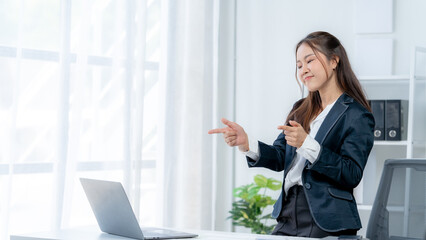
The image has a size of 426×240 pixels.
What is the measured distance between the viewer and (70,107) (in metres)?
2.89

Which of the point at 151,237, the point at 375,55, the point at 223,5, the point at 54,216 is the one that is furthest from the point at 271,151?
the point at 223,5

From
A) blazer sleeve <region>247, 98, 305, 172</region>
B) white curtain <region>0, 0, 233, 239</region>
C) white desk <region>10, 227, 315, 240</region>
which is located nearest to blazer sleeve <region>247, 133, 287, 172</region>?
blazer sleeve <region>247, 98, 305, 172</region>

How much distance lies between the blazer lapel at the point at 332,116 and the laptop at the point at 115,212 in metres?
0.58

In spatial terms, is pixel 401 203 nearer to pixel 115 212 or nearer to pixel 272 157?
pixel 272 157

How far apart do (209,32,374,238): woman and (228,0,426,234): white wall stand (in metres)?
1.95

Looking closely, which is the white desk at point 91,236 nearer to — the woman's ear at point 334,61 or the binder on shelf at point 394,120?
the woman's ear at point 334,61

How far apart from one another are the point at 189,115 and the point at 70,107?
999 millimetres

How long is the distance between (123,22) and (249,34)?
1.36 meters

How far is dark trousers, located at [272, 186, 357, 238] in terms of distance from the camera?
1989 mm

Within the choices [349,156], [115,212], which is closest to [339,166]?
[349,156]

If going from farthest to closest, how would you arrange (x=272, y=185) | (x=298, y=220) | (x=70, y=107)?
(x=272, y=185) < (x=70, y=107) < (x=298, y=220)

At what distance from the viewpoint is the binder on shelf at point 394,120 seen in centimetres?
348

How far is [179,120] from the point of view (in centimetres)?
363

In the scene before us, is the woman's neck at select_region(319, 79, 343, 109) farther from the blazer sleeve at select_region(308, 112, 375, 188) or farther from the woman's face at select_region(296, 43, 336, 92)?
the blazer sleeve at select_region(308, 112, 375, 188)
